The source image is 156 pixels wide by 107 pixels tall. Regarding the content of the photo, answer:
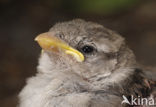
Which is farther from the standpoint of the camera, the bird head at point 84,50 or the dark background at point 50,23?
the dark background at point 50,23

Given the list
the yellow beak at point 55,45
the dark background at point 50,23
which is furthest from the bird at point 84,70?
the dark background at point 50,23

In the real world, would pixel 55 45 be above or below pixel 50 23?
below

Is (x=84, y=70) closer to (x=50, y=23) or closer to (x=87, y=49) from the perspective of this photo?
(x=87, y=49)

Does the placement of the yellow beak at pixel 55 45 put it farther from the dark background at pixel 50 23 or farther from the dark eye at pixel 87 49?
the dark background at pixel 50 23

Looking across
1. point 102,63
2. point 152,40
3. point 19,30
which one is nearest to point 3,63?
point 19,30

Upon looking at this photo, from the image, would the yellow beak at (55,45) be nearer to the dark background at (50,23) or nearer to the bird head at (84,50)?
the bird head at (84,50)

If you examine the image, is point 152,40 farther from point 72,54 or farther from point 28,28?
point 72,54

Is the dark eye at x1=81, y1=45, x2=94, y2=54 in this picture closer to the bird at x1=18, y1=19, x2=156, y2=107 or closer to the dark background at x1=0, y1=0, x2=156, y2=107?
the bird at x1=18, y1=19, x2=156, y2=107

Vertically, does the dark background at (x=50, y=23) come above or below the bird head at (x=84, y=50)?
above

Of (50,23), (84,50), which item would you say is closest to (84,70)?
(84,50)
